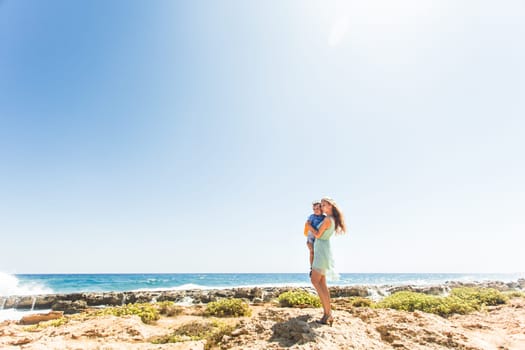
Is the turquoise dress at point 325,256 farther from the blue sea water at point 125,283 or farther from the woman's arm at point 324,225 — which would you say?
the blue sea water at point 125,283

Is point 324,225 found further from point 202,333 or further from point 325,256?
point 202,333

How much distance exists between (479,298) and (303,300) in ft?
24.3

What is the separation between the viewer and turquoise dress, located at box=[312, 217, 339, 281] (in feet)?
16.9

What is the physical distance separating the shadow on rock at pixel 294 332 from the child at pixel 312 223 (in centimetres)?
121

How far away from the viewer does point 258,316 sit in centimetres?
529

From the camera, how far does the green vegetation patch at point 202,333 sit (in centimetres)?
482

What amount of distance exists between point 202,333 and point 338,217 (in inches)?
157

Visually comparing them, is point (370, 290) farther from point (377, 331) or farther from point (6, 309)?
point (6, 309)

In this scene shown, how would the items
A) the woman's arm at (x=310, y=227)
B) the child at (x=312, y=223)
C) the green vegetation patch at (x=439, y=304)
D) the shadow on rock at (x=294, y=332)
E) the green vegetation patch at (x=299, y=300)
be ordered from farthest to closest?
the green vegetation patch at (x=299, y=300), the green vegetation patch at (x=439, y=304), the child at (x=312, y=223), the woman's arm at (x=310, y=227), the shadow on rock at (x=294, y=332)

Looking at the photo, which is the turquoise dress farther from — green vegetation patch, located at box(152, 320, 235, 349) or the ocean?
the ocean

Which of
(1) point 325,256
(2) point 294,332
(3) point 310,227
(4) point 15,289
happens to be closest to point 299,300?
(1) point 325,256

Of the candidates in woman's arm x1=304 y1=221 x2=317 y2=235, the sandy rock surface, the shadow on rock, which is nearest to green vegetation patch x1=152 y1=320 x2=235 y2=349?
the sandy rock surface

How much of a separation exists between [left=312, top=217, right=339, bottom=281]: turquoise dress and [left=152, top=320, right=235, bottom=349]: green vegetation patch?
2.03m

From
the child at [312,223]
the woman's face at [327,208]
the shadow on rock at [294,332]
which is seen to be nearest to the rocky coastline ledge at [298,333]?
the shadow on rock at [294,332]
